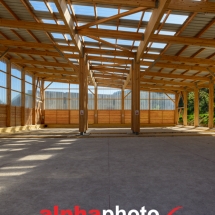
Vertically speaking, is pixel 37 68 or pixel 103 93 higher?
pixel 37 68

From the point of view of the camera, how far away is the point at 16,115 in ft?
70.2

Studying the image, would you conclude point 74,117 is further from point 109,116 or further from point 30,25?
point 30,25

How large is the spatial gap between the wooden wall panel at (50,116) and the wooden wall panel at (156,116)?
50.1 feet

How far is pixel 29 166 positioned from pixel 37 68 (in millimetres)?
20528

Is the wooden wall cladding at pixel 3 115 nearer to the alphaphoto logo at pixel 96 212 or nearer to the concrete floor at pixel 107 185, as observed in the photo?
the concrete floor at pixel 107 185

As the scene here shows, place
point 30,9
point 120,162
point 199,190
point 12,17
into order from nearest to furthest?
1. point 199,190
2. point 120,162
3. point 30,9
4. point 12,17

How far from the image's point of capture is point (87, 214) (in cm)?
280

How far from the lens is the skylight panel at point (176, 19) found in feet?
34.3

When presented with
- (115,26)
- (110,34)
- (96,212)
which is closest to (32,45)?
(110,34)

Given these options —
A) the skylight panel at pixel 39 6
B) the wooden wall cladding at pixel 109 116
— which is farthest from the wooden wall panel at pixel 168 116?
the skylight panel at pixel 39 6

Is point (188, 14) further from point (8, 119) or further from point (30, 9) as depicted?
point (8, 119)

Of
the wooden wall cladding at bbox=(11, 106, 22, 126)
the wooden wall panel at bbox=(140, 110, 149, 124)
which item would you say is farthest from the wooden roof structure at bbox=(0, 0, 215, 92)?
the wooden wall panel at bbox=(140, 110, 149, 124)

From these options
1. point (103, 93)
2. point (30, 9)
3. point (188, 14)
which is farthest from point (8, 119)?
point (188, 14)

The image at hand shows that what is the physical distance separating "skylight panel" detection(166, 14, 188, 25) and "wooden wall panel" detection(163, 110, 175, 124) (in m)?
23.0
